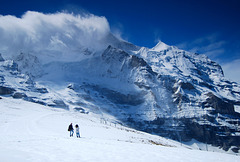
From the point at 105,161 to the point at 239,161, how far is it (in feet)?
34.1

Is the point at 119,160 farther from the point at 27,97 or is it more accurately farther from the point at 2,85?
the point at 2,85

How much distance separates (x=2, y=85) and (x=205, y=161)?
21704 cm

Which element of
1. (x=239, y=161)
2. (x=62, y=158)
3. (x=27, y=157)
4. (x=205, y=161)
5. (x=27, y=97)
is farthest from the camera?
(x=27, y=97)

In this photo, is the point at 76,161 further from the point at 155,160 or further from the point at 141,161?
the point at 155,160

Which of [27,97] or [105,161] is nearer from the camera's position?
[105,161]

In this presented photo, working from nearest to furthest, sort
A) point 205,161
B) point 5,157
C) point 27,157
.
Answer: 1. point 5,157
2. point 27,157
3. point 205,161

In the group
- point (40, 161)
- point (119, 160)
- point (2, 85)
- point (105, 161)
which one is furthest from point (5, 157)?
point (2, 85)

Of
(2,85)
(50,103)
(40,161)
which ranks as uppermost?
(2,85)

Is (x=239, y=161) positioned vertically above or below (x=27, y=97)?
below

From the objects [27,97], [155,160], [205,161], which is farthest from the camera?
[27,97]

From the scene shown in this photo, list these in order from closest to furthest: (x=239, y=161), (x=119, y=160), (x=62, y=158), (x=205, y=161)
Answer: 1. (x=62, y=158)
2. (x=119, y=160)
3. (x=205, y=161)
4. (x=239, y=161)

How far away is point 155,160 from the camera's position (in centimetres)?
1260

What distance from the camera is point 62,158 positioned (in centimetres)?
1102

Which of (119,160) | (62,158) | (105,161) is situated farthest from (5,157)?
(119,160)
